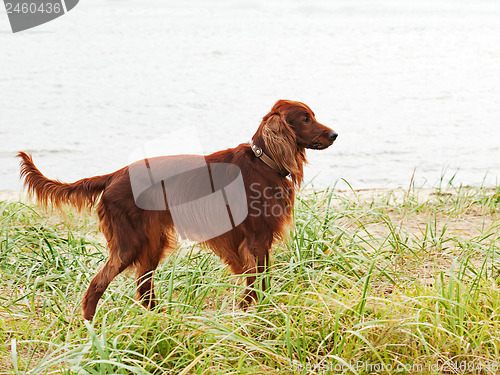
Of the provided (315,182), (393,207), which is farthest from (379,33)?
(393,207)

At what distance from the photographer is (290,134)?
3064 millimetres

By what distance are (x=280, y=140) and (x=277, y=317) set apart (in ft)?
2.81

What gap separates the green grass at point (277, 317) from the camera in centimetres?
260

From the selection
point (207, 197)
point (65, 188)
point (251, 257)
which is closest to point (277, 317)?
point (251, 257)

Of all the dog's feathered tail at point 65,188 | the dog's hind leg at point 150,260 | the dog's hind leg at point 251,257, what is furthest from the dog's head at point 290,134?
the dog's feathered tail at point 65,188

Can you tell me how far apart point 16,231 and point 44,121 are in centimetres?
434

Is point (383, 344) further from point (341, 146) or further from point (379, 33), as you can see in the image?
point (379, 33)

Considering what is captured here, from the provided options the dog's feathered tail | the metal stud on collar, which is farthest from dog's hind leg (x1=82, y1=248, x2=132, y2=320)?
the metal stud on collar

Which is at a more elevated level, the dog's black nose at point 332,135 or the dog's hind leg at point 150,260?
the dog's black nose at point 332,135

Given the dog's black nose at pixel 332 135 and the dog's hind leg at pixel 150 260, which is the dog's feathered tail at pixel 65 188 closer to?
the dog's hind leg at pixel 150 260

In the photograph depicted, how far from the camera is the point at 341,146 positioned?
749 centimetres

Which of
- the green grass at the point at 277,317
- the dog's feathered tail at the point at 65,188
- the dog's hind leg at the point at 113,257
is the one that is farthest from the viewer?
the dog's feathered tail at the point at 65,188

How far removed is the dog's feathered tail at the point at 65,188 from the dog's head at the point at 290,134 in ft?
2.75

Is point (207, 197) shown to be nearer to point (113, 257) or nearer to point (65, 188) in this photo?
point (113, 257)
